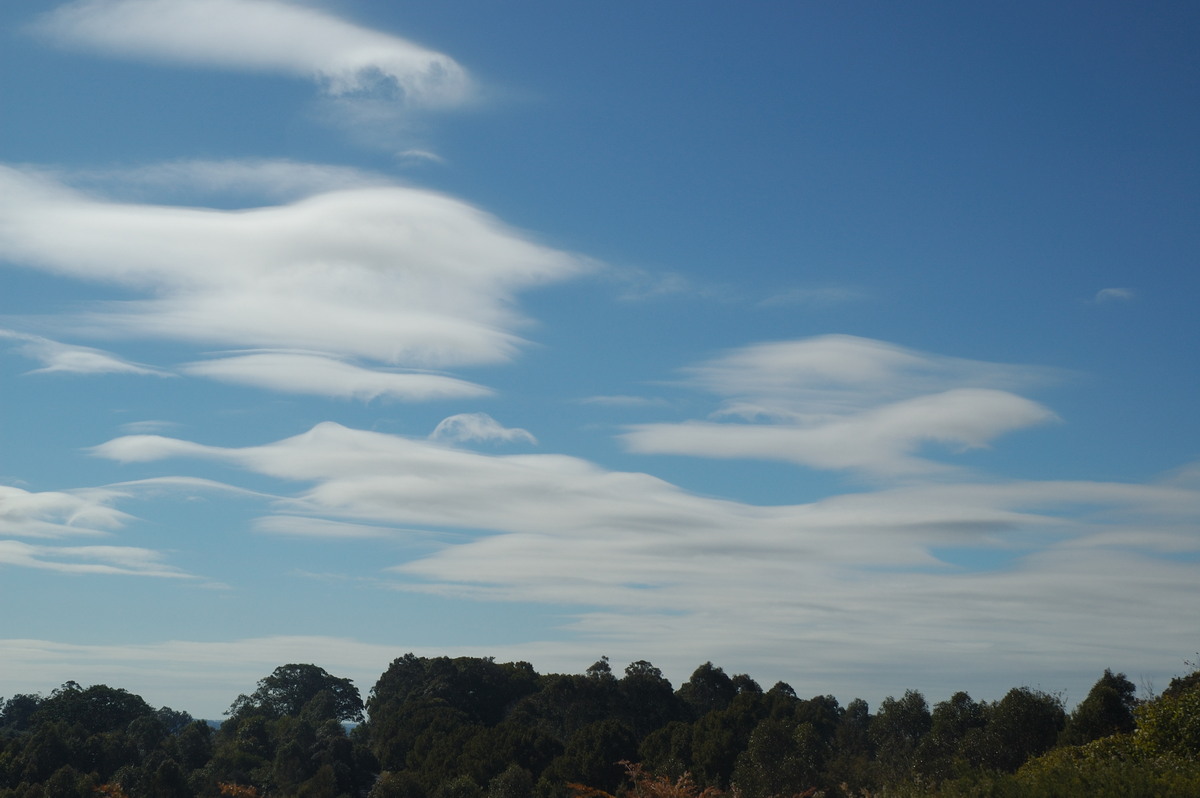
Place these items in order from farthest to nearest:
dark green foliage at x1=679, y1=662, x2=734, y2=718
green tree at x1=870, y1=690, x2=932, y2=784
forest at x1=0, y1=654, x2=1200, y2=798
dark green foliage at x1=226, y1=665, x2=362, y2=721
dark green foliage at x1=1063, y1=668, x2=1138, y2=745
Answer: dark green foliage at x1=226, y1=665, x2=362, y2=721
dark green foliage at x1=679, y1=662, x2=734, y2=718
green tree at x1=870, y1=690, x2=932, y2=784
dark green foliage at x1=1063, y1=668, x2=1138, y2=745
forest at x1=0, y1=654, x2=1200, y2=798

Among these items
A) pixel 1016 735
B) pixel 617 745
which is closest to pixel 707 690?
pixel 617 745

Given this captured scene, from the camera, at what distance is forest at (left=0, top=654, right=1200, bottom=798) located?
33.2 metres

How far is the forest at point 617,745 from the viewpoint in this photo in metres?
33.2

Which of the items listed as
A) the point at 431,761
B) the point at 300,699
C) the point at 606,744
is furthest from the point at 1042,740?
the point at 300,699

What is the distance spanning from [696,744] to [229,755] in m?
37.4

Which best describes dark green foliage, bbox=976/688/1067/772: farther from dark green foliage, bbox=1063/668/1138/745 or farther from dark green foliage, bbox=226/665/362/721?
dark green foliage, bbox=226/665/362/721

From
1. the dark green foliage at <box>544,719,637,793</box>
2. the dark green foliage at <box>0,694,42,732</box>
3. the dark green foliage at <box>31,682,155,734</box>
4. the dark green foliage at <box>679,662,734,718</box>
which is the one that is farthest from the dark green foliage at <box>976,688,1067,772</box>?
the dark green foliage at <box>0,694,42,732</box>

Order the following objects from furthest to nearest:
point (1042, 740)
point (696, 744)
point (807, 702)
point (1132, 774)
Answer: point (807, 702) → point (696, 744) → point (1042, 740) → point (1132, 774)

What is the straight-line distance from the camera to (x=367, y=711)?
11794cm

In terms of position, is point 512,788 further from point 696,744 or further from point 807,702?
point 807,702

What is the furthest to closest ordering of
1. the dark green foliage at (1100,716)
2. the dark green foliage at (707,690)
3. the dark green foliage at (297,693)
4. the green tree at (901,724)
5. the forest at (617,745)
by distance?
the dark green foliage at (297,693) → the dark green foliage at (707,690) → the green tree at (901,724) → the dark green foliage at (1100,716) → the forest at (617,745)

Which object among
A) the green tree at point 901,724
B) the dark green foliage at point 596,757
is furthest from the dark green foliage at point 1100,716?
the dark green foliage at point 596,757

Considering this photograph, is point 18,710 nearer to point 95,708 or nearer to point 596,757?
point 95,708

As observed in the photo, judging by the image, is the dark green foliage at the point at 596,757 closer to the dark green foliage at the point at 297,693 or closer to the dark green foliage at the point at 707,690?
the dark green foliage at the point at 707,690
